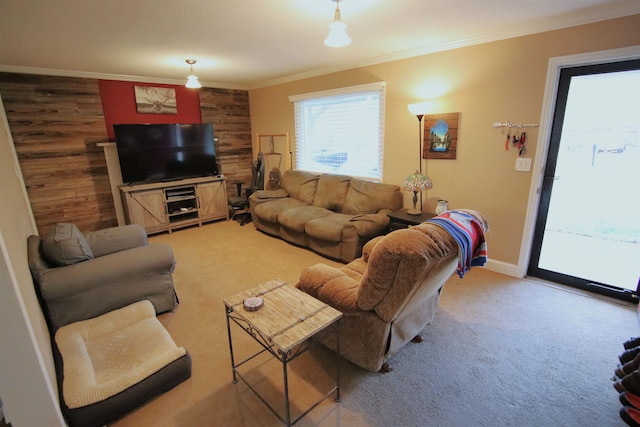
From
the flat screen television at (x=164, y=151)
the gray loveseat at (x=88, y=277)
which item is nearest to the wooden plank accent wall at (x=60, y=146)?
the flat screen television at (x=164, y=151)

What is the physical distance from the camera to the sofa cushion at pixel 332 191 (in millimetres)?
4297

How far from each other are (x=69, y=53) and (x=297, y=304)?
377 centimetres

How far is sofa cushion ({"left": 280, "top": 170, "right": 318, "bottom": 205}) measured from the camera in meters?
4.73

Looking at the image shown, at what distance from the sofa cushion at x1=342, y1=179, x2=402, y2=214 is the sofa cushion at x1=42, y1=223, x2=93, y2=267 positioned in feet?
9.45

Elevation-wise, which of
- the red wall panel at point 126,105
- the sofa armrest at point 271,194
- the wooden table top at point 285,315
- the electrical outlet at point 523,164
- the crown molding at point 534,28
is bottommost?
the wooden table top at point 285,315

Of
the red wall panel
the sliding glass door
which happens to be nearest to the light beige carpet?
the sliding glass door

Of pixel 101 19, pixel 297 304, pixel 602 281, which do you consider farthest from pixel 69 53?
pixel 602 281

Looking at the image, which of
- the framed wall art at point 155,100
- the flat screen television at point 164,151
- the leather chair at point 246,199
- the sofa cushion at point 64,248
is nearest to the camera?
the sofa cushion at point 64,248

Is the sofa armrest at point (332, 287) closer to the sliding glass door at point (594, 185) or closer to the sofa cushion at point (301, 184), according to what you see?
the sliding glass door at point (594, 185)

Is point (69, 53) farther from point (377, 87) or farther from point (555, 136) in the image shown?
point (555, 136)

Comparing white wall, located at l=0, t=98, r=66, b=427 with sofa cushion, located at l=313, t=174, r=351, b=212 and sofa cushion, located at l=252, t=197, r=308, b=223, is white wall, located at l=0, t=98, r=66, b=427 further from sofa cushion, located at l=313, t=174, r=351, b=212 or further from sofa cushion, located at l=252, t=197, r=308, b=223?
sofa cushion, located at l=313, t=174, r=351, b=212

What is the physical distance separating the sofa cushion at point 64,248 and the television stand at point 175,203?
7.28 ft

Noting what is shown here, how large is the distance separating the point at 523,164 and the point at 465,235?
1856 millimetres

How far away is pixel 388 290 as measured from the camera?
1617 millimetres
